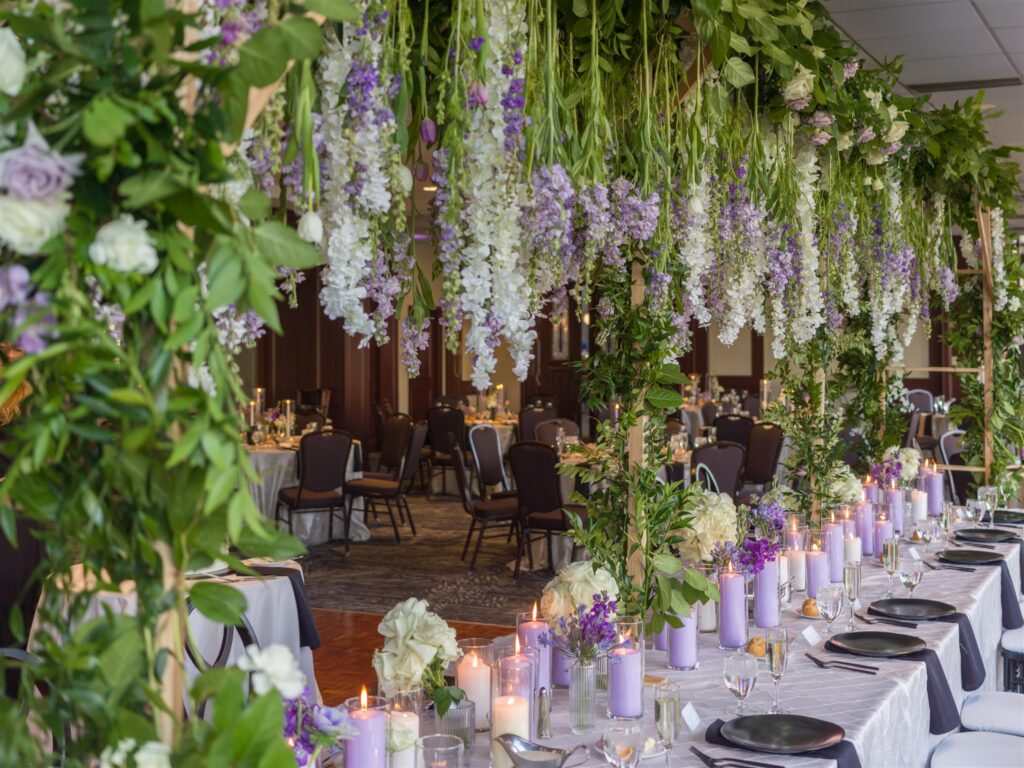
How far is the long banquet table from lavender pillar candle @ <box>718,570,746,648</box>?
5 centimetres

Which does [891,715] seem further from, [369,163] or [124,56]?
[124,56]

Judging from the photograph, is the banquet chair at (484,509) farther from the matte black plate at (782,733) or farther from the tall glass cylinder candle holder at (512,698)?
the tall glass cylinder candle holder at (512,698)

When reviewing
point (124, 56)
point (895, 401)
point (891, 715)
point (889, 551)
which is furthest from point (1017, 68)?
point (124, 56)

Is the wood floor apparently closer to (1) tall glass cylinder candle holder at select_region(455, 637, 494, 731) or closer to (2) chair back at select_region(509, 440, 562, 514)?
(2) chair back at select_region(509, 440, 562, 514)

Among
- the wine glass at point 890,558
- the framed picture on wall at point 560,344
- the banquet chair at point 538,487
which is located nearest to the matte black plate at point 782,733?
the wine glass at point 890,558

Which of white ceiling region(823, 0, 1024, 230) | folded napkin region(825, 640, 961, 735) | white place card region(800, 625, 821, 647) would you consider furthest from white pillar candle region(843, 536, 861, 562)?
white ceiling region(823, 0, 1024, 230)

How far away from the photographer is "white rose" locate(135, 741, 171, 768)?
109 centimetres

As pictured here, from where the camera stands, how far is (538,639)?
2203 millimetres

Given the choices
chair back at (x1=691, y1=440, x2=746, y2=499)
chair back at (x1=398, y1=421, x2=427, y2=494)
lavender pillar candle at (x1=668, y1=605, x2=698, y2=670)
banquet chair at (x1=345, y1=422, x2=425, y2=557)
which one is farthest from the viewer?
chair back at (x1=398, y1=421, x2=427, y2=494)

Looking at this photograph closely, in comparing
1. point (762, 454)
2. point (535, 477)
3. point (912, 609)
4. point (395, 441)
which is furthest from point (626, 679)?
point (395, 441)

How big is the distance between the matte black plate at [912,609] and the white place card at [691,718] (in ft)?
3.50

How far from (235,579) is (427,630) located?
5.39 feet

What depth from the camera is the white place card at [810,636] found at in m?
2.78

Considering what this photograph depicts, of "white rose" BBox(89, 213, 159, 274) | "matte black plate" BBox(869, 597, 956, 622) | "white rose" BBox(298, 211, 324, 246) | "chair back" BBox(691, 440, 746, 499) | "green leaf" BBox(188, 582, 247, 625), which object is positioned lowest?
"matte black plate" BBox(869, 597, 956, 622)
